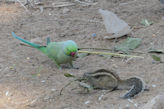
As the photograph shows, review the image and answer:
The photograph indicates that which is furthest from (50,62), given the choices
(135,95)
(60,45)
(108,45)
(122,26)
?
(135,95)

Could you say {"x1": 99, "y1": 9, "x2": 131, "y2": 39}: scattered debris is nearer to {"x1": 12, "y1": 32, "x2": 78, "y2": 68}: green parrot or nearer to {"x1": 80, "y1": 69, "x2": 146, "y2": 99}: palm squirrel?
{"x1": 12, "y1": 32, "x2": 78, "y2": 68}: green parrot

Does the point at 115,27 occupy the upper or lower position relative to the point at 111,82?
upper

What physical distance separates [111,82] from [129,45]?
1402mm

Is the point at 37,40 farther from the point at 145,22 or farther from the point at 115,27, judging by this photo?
the point at 145,22

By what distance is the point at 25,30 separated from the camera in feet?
16.8

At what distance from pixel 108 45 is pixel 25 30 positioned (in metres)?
1.43

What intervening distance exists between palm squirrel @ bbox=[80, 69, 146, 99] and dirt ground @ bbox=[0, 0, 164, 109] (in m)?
0.07

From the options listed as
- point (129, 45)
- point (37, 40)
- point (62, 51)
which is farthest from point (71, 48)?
point (37, 40)

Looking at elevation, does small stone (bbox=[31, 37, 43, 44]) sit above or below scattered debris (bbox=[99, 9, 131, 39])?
below

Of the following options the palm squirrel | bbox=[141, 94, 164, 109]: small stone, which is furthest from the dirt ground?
bbox=[141, 94, 164, 109]: small stone

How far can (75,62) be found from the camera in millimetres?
4191

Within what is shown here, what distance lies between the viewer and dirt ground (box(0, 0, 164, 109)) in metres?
2.93

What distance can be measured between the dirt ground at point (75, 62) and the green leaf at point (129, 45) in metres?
0.08

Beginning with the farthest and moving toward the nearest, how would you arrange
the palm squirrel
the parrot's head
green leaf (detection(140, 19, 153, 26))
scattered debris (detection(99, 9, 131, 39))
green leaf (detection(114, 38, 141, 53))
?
1. green leaf (detection(140, 19, 153, 26))
2. scattered debris (detection(99, 9, 131, 39))
3. green leaf (detection(114, 38, 141, 53))
4. the parrot's head
5. the palm squirrel
